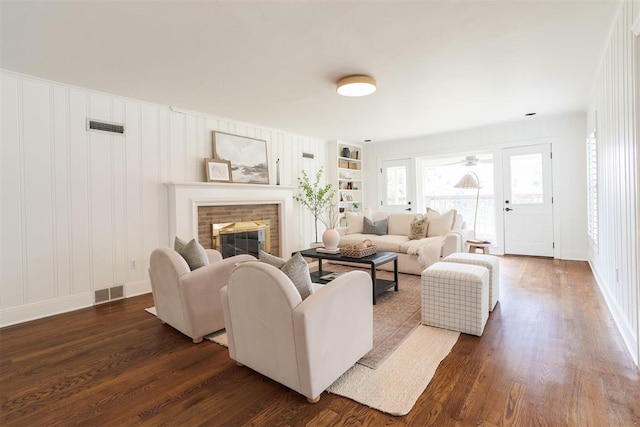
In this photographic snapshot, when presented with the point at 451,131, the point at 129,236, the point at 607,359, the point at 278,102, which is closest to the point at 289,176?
the point at 278,102

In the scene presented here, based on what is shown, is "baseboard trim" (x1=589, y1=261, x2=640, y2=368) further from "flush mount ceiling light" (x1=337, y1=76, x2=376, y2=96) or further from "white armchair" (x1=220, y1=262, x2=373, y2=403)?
"flush mount ceiling light" (x1=337, y1=76, x2=376, y2=96)

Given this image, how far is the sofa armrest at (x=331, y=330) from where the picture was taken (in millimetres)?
1640

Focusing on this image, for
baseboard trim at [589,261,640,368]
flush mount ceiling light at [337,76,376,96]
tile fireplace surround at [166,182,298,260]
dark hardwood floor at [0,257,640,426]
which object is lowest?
dark hardwood floor at [0,257,640,426]

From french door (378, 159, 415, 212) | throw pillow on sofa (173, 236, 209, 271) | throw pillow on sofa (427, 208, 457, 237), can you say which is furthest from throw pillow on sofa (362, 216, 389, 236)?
throw pillow on sofa (173, 236, 209, 271)

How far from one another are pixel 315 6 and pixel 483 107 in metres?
3.47

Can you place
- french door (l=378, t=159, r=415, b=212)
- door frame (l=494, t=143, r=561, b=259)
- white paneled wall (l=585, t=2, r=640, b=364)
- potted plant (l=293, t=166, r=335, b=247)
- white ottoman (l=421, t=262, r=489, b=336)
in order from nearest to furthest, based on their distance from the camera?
white paneled wall (l=585, t=2, r=640, b=364) < white ottoman (l=421, t=262, r=489, b=336) < door frame (l=494, t=143, r=561, b=259) < potted plant (l=293, t=166, r=335, b=247) < french door (l=378, t=159, r=415, b=212)

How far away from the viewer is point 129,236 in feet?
12.5

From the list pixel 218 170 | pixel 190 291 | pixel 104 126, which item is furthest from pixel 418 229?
pixel 104 126

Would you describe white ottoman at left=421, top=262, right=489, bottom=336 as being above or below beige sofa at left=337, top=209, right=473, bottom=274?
below

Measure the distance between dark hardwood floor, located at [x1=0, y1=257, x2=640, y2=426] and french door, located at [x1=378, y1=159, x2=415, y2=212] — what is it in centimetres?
427

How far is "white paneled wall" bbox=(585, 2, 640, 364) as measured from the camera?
2021 millimetres

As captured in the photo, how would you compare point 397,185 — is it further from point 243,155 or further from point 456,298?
point 456,298

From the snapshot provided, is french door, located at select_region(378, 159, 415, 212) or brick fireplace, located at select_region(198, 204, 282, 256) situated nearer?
brick fireplace, located at select_region(198, 204, 282, 256)

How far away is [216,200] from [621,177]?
432 cm
